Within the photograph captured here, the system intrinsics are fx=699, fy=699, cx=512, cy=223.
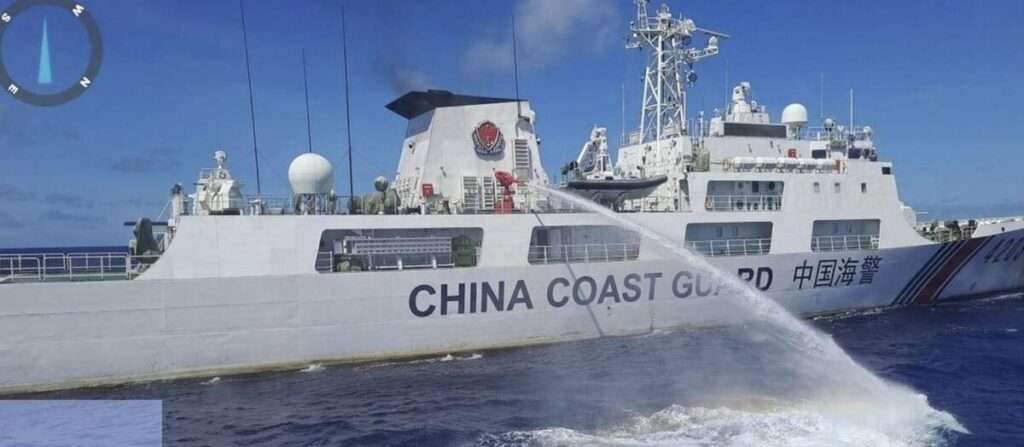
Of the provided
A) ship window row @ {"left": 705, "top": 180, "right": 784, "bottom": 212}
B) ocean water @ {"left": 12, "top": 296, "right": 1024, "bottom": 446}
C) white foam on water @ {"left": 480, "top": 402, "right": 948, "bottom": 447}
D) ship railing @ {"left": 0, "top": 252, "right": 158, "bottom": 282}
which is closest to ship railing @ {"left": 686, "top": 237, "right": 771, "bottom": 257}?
ship window row @ {"left": 705, "top": 180, "right": 784, "bottom": 212}

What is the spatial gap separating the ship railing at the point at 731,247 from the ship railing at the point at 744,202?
2.89 feet

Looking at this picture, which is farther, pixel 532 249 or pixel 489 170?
pixel 489 170

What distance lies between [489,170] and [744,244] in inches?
272

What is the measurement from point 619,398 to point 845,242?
12.2 meters

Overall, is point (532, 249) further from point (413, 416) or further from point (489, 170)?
point (413, 416)

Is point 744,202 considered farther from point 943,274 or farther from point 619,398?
point 619,398

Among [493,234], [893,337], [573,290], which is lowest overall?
[893,337]

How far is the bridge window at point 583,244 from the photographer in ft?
56.0

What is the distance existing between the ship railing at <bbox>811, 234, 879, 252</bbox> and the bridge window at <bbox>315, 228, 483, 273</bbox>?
1007 cm

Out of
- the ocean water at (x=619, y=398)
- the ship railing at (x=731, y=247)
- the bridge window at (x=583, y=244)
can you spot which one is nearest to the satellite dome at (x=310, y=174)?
the ocean water at (x=619, y=398)

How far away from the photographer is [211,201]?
15.2 metres

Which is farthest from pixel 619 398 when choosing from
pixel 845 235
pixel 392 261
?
pixel 845 235

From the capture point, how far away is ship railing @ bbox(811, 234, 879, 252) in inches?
779

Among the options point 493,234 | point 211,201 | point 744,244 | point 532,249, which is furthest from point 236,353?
point 744,244
